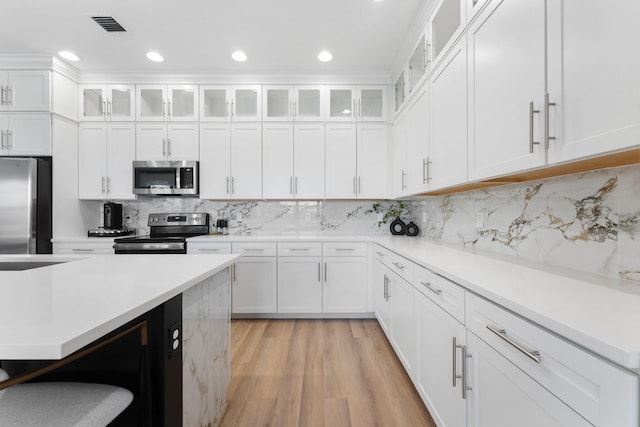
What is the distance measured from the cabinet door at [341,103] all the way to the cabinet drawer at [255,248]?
64.9 inches

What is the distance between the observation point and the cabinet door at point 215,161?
349 centimetres

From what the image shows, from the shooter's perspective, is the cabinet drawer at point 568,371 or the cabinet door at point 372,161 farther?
the cabinet door at point 372,161

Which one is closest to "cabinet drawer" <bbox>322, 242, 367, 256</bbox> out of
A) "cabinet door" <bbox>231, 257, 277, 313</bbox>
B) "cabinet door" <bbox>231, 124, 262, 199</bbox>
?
"cabinet door" <bbox>231, 257, 277, 313</bbox>

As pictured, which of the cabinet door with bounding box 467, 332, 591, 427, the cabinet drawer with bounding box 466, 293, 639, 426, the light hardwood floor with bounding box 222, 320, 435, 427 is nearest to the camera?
the cabinet drawer with bounding box 466, 293, 639, 426

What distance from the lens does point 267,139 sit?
349 cm

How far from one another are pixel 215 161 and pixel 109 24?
151 centimetres

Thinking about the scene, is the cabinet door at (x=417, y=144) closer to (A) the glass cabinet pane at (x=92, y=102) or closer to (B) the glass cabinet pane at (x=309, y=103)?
(B) the glass cabinet pane at (x=309, y=103)

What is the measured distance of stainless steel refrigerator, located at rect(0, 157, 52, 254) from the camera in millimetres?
3002

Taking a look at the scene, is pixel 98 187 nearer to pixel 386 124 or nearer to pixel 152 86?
pixel 152 86

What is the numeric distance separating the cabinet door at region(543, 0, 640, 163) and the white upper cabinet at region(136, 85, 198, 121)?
341 centimetres

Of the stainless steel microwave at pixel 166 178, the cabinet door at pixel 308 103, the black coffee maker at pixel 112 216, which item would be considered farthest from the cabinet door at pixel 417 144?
the black coffee maker at pixel 112 216

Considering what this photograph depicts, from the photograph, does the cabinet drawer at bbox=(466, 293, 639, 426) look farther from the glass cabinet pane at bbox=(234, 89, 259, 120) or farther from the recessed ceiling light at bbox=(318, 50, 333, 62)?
the glass cabinet pane at bbox=(234, 89, 259, 120)

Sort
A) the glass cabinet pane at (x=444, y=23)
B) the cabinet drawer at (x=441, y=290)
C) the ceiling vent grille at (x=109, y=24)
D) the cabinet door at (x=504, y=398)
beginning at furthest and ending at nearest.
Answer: the ceiling vent grille at (x=109, y=24) → the glass cabinet pane at (x=444, y=23) → the cabinet drawer at (x=441, y=290) → the cabinet door at (x=504, y=398)

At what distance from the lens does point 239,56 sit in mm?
3084
